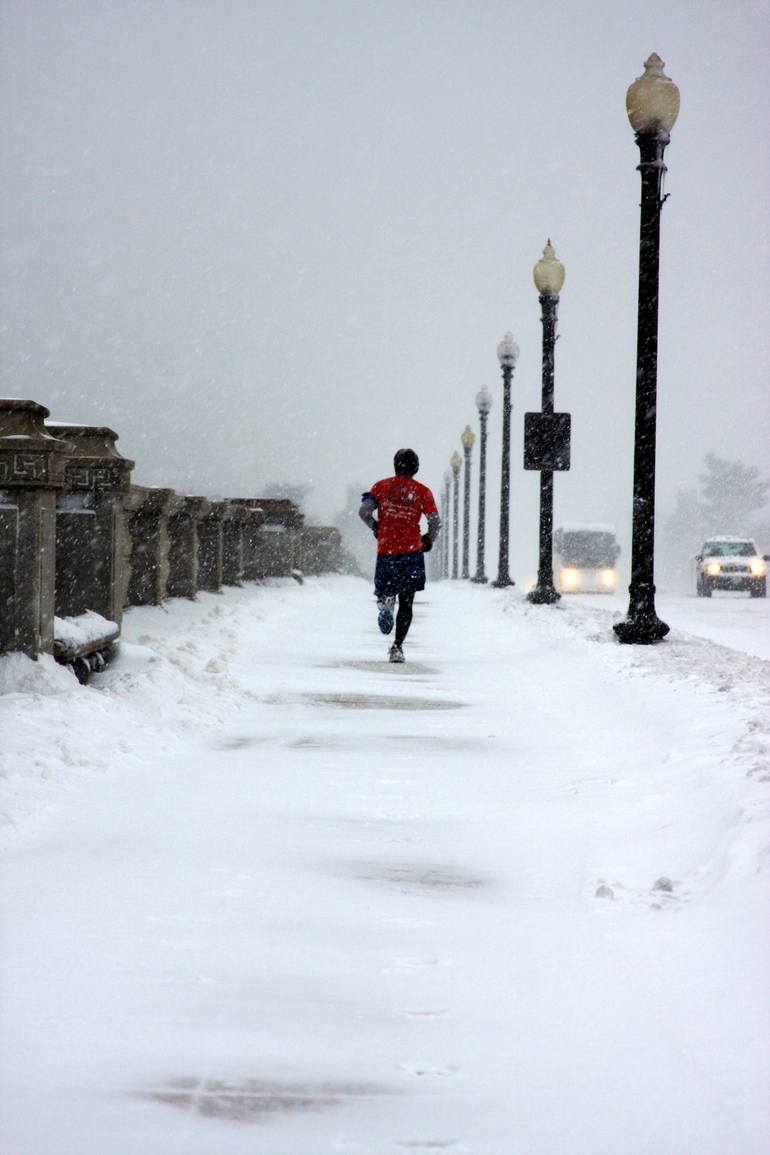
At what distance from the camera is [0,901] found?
3725 millimetres

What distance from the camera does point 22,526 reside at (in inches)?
277

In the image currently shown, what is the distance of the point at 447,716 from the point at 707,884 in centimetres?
411

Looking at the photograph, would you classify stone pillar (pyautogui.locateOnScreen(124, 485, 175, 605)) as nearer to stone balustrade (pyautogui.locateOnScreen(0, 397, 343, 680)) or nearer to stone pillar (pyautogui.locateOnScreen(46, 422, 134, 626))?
stone balustrade (pyautogui.locateOnScreen(0, 397, 343, 680))

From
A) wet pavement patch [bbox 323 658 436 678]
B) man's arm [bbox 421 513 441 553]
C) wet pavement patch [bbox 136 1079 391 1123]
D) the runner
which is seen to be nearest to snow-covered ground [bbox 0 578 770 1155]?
wet pavement patch [bbox 136 1079 391 1123]

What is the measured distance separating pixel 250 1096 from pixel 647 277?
10422mm

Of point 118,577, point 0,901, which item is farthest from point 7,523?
point 0,901

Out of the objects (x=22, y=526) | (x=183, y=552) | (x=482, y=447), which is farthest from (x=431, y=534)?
(x=482, y=447)

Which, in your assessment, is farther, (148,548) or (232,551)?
(232,551)

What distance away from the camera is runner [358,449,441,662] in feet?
35.9

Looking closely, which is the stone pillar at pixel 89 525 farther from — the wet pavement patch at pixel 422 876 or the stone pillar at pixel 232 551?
the stone pillar at pixel 232 551

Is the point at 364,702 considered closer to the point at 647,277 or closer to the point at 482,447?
the point at 647,277

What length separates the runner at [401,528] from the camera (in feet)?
35.9

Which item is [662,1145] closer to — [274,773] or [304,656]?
[274,773]

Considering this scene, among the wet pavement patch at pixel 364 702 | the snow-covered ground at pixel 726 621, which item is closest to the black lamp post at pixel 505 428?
the snow-covered ground at pixel 726 621
